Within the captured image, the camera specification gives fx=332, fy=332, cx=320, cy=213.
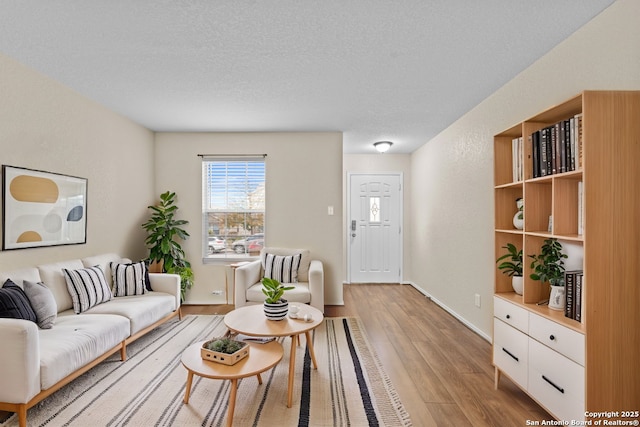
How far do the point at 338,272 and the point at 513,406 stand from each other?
2667 millimetres

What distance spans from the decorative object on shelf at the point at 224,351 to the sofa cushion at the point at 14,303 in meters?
1.25

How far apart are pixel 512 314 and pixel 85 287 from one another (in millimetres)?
3394

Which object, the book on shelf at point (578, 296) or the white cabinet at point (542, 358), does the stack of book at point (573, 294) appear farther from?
the white cabinet at point (542, 358)

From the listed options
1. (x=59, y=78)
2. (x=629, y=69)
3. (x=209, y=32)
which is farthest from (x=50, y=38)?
(x=629, y=69)

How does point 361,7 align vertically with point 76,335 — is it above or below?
above

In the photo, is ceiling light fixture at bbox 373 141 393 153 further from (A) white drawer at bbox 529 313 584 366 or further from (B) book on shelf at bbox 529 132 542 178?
(A) white drawer at bbox 529 313 584 366

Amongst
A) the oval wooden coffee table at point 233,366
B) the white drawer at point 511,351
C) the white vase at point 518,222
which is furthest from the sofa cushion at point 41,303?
the white vase at point 518,222

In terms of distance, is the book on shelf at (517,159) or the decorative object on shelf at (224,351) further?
the book on shelf at (517,159)

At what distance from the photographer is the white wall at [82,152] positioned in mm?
2605

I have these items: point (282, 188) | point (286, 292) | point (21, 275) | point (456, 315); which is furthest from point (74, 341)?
point (456, 315)

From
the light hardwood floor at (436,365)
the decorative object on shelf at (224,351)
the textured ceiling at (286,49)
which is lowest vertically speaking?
the light hardwood floor at (436,365)

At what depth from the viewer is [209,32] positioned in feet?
7.08

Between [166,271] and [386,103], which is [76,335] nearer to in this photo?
[166,271]

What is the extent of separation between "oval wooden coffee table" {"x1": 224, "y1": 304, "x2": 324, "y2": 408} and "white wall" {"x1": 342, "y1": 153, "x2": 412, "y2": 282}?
342 cm
